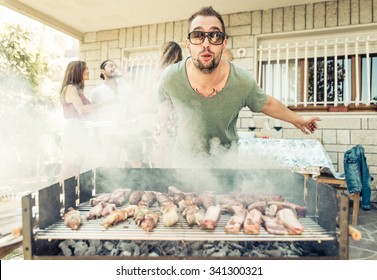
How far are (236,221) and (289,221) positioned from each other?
0.76 ft

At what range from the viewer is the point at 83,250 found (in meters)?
1.34

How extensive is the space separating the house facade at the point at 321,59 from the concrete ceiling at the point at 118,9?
0.23m

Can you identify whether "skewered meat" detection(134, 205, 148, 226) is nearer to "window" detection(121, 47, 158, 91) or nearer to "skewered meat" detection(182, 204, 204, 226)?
"skewered meat" detection(182, 204, 204, 226)

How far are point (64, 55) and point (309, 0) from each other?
8.09m

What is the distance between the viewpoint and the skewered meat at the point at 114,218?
4.32 feet

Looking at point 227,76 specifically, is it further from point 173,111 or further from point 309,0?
point 309,0

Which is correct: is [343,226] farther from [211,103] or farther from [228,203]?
[211,103]

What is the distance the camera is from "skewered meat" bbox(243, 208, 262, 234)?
Result: 121cm

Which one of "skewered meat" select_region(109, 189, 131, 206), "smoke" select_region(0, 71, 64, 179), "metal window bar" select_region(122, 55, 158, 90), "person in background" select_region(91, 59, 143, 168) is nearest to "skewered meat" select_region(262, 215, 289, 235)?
"skewered meat" select_region(109, 189, 131, 206)

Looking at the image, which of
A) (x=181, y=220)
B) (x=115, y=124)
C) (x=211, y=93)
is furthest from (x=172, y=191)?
(x=115, y=124)

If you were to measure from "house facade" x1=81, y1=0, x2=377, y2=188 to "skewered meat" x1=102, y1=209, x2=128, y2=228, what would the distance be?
2.92m

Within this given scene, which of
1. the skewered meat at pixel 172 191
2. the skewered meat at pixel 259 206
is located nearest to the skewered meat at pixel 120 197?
the skewered meat at pixel 172 191

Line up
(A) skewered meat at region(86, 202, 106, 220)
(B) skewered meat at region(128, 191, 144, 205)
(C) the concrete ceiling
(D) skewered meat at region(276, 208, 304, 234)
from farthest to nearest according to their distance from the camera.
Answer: (C) the concrete ceiling < (B) skewered meat at region(128, 191, 144, 205) < (A) skewered meat at region(86, 202, 106, 220) < (D) skewered meat at region(276, 208, 304, 234)
